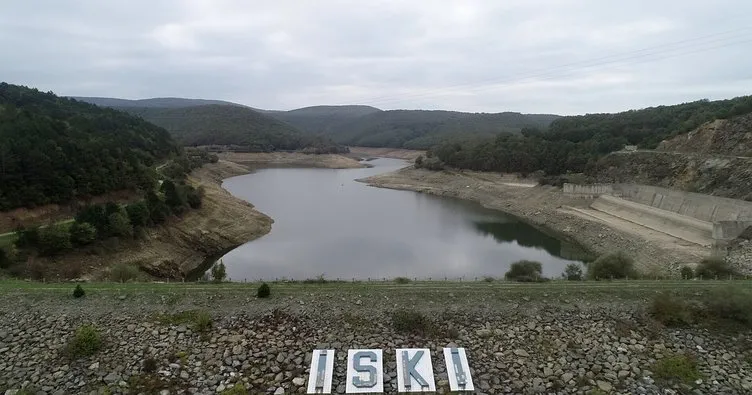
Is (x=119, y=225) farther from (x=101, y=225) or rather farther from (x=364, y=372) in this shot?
(x=364, y=372)

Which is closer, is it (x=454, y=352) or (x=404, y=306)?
(x=454, y=352)

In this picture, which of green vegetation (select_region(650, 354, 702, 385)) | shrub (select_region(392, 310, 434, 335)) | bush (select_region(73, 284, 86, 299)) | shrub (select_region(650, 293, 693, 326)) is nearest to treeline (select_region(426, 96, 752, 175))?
shrub (select_region(650, 293, 693, 326))

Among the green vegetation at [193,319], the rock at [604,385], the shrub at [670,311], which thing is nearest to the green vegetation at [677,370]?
the rock at [604,385]

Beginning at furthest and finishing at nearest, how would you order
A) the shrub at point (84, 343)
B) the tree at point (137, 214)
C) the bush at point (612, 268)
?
the tree at point (137, 214) → the bush at point (612, 268) → the shrub at point (84, 343)

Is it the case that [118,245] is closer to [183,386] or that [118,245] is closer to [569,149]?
[183,386]

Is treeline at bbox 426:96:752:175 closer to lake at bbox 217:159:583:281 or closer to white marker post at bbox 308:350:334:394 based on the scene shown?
lake at bbox 217:159:583:281

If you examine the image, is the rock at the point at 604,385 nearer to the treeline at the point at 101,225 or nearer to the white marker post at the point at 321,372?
the white marker post at the point at 321,372


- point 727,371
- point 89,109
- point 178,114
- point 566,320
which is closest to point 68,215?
point 566,320
